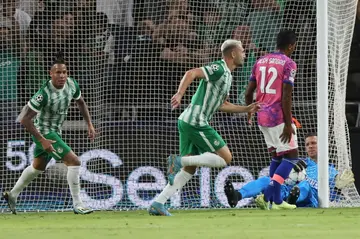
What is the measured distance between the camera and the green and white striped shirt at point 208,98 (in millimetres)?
9922

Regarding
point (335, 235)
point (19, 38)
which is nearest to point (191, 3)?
point (19, 38)

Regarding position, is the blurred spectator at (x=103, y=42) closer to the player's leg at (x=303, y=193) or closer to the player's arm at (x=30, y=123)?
the player's arm at (x=30, y=123)

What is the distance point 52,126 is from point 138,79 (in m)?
1.99

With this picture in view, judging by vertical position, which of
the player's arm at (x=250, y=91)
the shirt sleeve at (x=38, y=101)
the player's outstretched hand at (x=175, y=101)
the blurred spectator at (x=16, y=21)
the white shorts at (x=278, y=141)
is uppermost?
the blurred spectator at (x=16, y=21)

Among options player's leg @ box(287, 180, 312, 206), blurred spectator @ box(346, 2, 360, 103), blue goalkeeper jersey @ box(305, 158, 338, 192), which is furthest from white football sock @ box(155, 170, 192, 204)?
blurred spectator @ box(346, 2, 360, 103)

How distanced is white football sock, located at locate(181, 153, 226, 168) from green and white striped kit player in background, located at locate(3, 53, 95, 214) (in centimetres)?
155

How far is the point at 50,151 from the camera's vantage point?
1059 cm

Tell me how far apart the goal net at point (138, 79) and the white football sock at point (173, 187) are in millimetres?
2285

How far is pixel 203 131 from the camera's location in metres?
9.93

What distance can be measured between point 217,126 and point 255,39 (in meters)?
1.27

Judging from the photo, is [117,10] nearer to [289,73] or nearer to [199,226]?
[289,73]

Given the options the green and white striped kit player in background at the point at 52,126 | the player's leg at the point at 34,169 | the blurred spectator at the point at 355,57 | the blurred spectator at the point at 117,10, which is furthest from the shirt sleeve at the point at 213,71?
the blurred spectator at the point at 355,57

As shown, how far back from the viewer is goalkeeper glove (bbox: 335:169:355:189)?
11.8 m

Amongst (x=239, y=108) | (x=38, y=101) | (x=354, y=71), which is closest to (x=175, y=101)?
(x=239, y=108)
